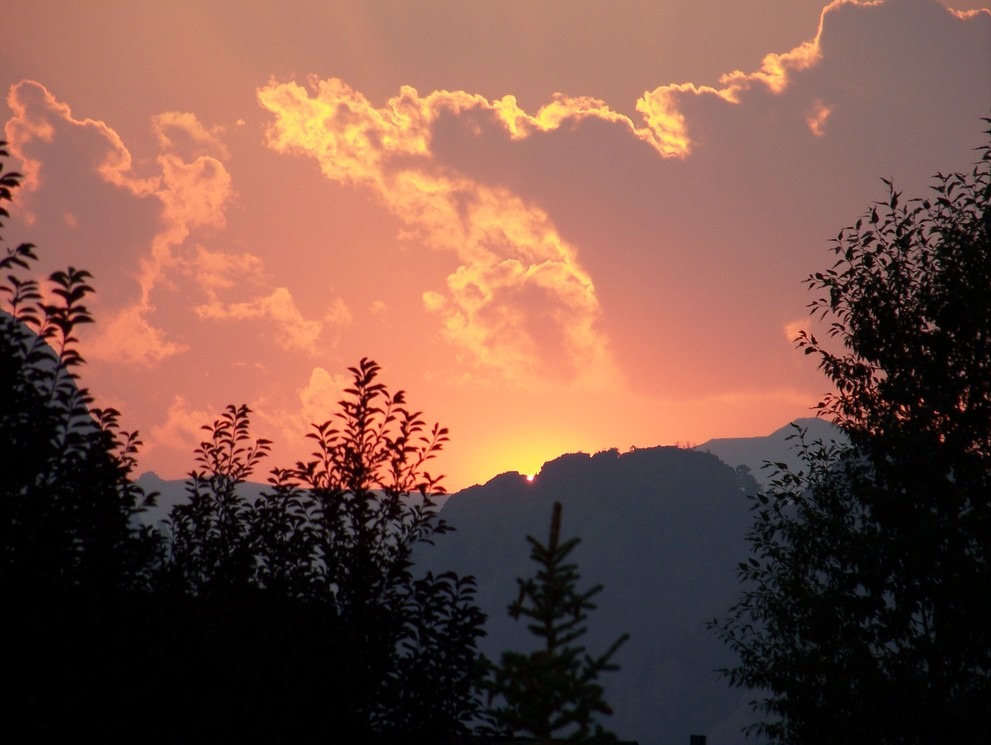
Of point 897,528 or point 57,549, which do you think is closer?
point 57,549

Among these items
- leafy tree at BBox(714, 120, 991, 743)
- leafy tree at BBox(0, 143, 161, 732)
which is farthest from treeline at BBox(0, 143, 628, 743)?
leafy tree at BBox(714, 120, 991, 743)

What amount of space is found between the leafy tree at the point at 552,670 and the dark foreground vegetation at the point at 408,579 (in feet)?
0.10

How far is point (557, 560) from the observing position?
980 cm

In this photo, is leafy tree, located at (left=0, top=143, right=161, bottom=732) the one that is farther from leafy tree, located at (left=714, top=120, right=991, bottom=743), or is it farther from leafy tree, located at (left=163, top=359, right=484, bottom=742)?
leafy tree, located at (left=714, top=120, right=991, bottom=743)

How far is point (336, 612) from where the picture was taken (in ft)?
42.2

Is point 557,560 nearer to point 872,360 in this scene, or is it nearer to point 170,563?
point 170,563

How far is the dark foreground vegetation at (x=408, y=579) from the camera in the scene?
9570 mm

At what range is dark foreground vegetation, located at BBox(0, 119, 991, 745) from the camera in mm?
9570

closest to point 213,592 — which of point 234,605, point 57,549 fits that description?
point 234,605

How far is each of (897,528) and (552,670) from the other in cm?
1321

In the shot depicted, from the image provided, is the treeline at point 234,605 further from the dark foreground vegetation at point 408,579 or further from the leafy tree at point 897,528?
the leafy tree at point 897,528

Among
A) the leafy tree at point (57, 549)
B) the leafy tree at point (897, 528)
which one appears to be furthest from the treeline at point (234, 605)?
the leafy tree at point (897, 528)

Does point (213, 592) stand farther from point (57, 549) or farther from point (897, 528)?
point (897, 528)

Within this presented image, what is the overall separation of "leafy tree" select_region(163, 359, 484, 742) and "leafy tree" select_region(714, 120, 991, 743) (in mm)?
10637
